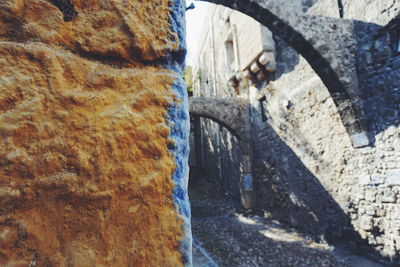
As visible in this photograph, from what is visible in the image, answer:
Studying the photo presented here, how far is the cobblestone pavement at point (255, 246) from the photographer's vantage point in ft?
11.8

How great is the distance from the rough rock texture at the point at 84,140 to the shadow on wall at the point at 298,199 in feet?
14.5

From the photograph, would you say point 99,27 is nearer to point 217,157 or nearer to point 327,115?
point 327,115

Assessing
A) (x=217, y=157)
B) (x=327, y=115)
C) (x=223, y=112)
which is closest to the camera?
(x=327, y=115)

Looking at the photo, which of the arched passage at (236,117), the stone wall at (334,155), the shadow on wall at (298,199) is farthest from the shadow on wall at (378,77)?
the arched passage at (236,117)

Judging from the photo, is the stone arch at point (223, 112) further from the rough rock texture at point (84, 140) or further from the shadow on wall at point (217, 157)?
the rough rock texture at point (84, 140)

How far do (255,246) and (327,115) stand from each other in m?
2.76

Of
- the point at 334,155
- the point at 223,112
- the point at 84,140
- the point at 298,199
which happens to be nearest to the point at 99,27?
the point at 84,140

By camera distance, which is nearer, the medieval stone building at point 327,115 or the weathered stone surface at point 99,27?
the weathered stone surface at point 99,27

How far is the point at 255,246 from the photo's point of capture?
4.32 metres

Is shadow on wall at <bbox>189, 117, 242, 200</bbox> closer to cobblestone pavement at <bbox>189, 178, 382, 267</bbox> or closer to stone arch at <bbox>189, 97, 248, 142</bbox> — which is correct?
stone arch at <bbox>189, 97, 248, 142</bbox>

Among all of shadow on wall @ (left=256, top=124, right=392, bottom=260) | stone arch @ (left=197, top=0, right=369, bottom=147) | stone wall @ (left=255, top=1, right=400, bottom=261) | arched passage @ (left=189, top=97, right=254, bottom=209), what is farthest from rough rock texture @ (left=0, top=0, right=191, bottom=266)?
arched passage @ (left=189, top=97, right=254, bottom=209)

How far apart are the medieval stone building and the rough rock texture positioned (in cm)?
354

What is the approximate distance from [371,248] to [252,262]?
1812 mm

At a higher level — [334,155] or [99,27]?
[99,27]
